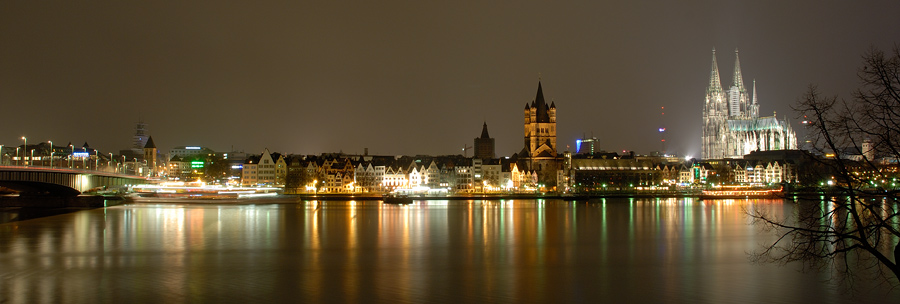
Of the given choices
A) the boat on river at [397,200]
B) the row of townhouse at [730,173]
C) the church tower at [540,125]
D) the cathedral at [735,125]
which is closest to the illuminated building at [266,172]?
the boat on river at [397,200]

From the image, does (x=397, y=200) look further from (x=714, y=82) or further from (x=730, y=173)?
(x=714, y=82)

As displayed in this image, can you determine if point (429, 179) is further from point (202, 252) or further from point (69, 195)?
point (202, 252)

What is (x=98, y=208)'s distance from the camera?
57062 mm

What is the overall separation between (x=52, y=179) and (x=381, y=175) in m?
54.2

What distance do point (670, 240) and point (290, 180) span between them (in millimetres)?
64506

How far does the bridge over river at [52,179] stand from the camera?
42.7 meters

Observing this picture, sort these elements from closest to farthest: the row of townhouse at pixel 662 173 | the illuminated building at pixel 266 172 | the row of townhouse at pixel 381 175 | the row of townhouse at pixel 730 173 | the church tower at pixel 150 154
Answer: the row of townhouse at pixel 381 175 < the illuminated building at pixel 266 172 < the row of townhouse at pixel 662 173 < the row of townhouse at pixel 730 173 < the church tower at pixel 150 154

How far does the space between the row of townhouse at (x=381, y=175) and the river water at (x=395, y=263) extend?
4896 centimetres

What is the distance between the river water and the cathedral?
110419 mm

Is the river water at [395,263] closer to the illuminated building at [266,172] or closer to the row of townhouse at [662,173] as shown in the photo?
the illuminated building at [266,172]

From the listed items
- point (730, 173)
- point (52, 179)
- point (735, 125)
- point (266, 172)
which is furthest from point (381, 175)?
point (735, 125)

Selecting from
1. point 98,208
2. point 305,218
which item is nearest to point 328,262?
point 305,218

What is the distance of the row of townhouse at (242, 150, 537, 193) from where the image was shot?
95500 mm

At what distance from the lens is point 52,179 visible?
1893 inches
